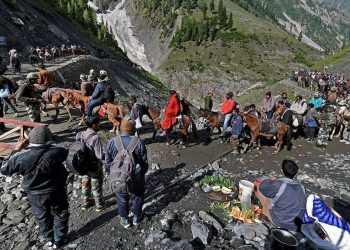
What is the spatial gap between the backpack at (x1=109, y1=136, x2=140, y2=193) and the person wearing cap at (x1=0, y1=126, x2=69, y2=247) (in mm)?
976

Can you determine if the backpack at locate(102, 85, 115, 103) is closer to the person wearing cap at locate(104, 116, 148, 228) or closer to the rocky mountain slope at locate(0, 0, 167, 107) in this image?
the person wearing cap at locate(104, 116, 148, 228)

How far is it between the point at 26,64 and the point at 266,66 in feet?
280

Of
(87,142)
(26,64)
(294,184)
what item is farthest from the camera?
(26,64)

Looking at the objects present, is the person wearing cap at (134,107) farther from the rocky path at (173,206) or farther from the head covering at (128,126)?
the head covering at (128,126)

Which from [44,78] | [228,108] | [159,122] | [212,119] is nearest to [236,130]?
[228,108]

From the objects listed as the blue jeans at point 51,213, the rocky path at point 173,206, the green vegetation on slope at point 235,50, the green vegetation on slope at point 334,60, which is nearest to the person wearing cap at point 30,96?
the rocky path at point 173,206

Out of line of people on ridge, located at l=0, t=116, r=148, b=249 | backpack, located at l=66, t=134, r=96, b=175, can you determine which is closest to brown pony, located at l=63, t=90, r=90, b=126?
line of people on ridge, located at l=0, t=116, r=148, b=249

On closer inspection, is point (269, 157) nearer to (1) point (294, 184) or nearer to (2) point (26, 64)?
(1) point (294, 184)

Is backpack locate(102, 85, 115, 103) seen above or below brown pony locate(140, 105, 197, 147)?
above

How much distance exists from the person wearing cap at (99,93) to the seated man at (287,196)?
7.98 metres

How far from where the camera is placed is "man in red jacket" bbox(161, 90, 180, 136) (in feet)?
41.6

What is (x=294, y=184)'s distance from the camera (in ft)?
21.5

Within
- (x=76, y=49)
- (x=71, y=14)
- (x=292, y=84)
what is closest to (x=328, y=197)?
(x=292, y=84)

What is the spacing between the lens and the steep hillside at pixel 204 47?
97.1 meters
